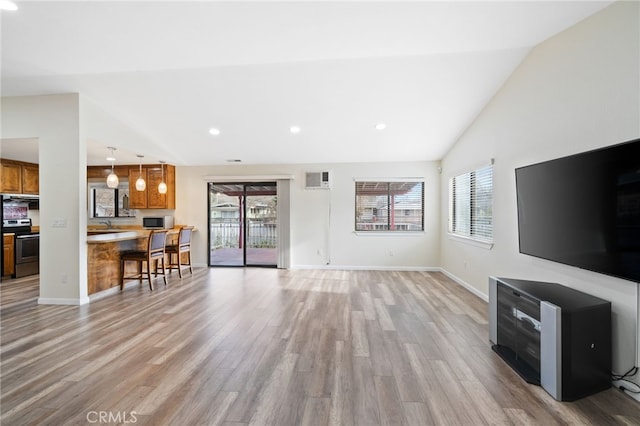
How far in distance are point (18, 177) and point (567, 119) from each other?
8.76 metres

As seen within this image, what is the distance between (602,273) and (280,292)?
12.1 feet

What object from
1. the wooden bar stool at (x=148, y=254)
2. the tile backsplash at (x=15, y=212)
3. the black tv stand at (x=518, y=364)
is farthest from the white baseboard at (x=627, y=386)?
the tile backsplash at (x=15, y=212)

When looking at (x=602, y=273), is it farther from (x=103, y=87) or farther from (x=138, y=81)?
(x=103, y=87)

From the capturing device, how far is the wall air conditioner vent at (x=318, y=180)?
602 cm

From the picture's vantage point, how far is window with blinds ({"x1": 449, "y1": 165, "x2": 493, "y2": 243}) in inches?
155

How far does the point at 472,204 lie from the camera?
14.7ft

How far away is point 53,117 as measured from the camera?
146 inches

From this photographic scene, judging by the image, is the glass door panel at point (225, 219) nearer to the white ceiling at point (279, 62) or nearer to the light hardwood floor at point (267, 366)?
the white ceiling at point (279, 62)

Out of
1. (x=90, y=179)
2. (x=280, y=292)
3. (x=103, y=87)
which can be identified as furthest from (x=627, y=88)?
(x=90, y=179)

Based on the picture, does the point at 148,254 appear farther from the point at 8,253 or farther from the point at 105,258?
the point at 8,253

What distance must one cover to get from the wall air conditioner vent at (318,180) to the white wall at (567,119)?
2938 mm

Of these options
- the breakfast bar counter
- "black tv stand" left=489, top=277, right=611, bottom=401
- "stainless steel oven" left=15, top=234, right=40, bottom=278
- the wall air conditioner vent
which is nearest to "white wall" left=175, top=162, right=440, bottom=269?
the wall air conditioner vent

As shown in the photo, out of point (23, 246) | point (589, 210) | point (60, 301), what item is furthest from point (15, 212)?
point (589, 210)

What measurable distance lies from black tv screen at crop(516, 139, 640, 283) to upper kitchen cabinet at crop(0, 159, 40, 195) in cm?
845
